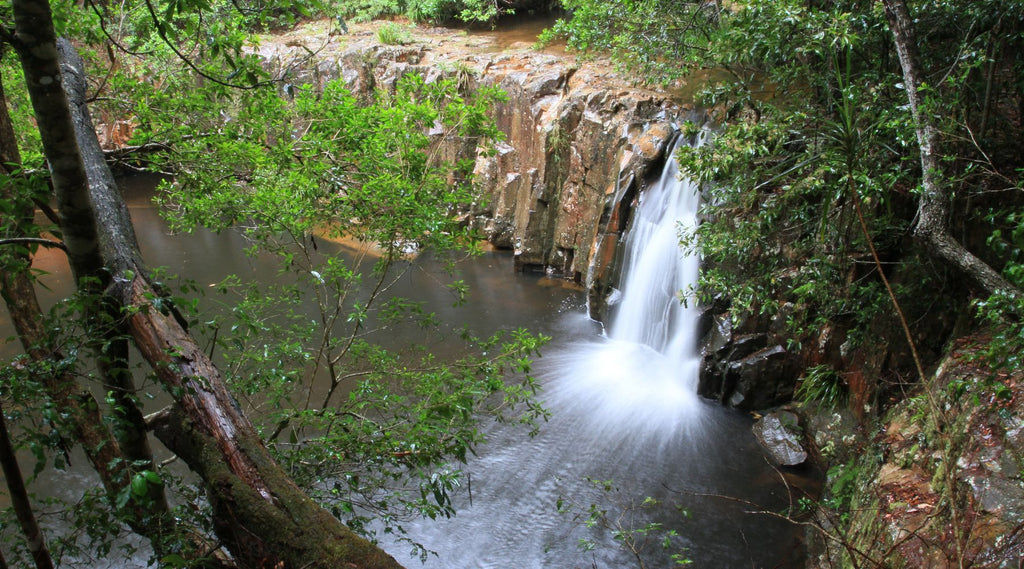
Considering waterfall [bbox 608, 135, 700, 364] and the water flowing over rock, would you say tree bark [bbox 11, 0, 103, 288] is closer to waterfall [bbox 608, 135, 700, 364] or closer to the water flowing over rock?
the water flowing over rock

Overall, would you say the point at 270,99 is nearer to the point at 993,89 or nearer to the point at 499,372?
the point at 499,372

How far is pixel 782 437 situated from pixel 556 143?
751 centimetres

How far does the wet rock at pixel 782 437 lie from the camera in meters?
7.43

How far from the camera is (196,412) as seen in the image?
8.43 feet

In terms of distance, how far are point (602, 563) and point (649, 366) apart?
4.39 m

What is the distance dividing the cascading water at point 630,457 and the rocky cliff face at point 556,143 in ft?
2.42

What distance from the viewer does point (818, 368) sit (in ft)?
23.1

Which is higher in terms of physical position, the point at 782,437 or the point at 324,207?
the point at 324,207

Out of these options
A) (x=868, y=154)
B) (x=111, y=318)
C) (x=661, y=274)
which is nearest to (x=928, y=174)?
(x=868, y=154)

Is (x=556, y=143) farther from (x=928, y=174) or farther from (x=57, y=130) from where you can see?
(x=57, y=130)

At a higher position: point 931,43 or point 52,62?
point 931,43

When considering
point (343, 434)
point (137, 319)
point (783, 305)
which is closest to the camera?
point (137, 319)

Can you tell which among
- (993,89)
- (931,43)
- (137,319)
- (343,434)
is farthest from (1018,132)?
(137,319)

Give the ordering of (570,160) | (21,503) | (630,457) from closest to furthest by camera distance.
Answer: (21,503)
(630,457)
(570,160)
